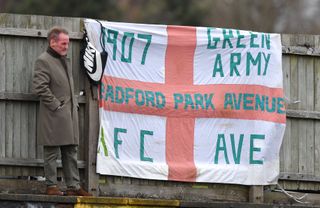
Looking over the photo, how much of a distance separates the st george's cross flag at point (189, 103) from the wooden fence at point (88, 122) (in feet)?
0.52

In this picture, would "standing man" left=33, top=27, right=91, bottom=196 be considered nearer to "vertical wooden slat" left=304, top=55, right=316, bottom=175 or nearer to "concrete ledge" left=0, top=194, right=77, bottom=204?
"concrete ledge" left=0, top=194, right=77, bottom=204

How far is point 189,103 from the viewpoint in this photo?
49.3ft

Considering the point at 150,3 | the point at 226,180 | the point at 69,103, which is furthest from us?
the point at 150,3

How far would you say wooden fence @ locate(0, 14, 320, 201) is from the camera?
14258 mm

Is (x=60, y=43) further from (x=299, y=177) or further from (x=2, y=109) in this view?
(x=299, y=177)

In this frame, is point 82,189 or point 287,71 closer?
point 82,189

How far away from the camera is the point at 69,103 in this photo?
14078 millimetres

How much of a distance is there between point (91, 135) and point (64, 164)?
2.00ft

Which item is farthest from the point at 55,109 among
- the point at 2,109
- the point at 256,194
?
the point at 256,194

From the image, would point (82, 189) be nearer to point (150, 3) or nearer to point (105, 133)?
point (105, 133)

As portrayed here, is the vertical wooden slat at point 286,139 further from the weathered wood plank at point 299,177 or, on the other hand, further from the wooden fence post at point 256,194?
the wooden fence post at point 256,194

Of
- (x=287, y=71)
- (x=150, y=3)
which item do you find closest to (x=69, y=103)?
(x=287, y=71)

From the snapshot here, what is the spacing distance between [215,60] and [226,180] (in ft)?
4.90

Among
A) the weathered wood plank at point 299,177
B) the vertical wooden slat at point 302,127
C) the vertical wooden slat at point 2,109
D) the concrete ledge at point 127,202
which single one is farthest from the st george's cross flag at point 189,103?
the vertical wooden slat at point 2,109
